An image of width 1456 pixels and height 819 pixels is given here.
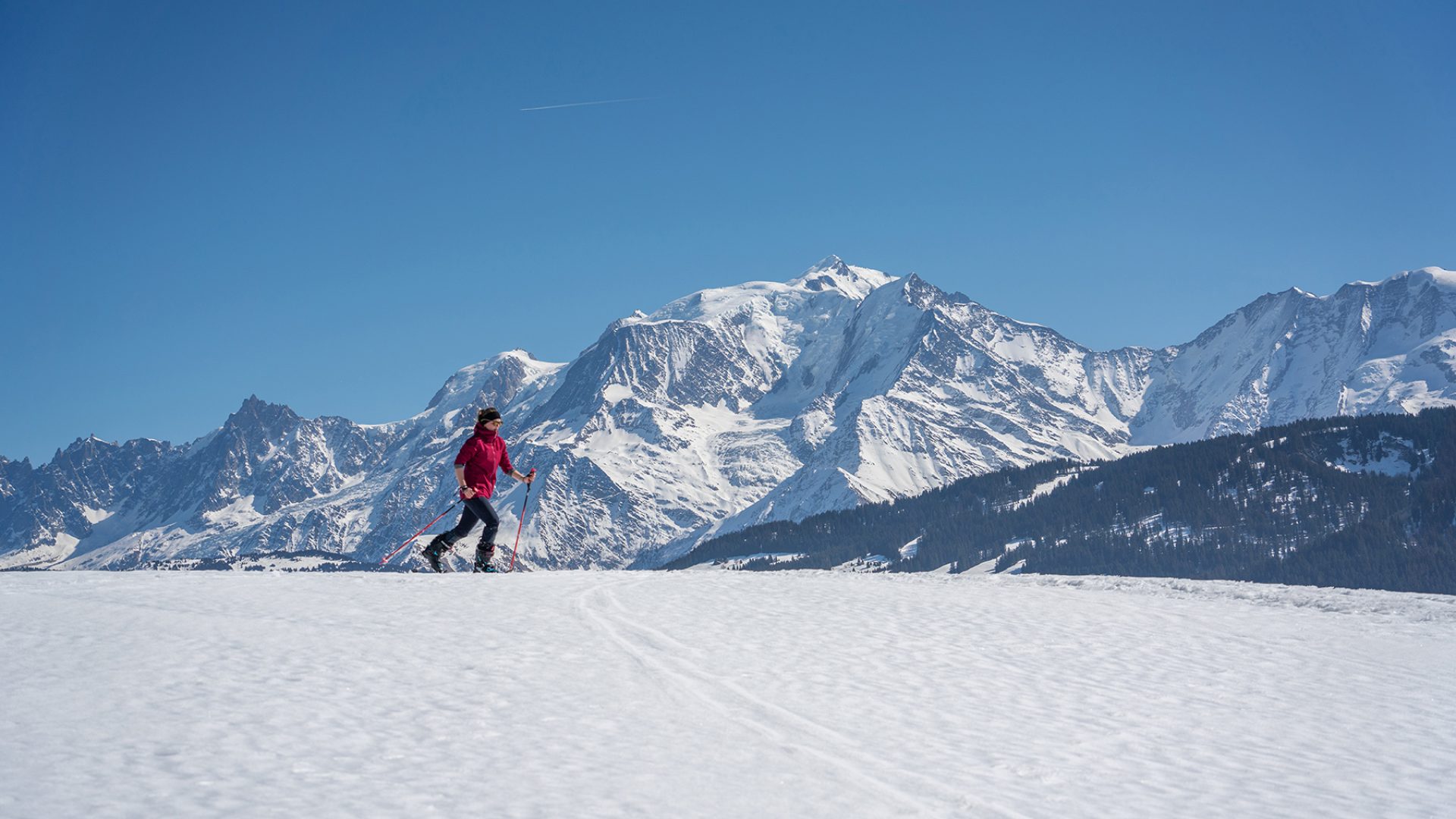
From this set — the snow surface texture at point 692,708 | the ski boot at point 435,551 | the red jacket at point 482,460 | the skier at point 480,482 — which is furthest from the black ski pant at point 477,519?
the snow surface texture at point 692,708

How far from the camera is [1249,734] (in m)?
10.2

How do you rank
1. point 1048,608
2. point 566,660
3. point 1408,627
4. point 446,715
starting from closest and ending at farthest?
point 446,715, point 566,660, point 1408,627, point 1048,608

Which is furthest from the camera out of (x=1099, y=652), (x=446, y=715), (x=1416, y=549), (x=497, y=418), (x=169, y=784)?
(x=1416, y=549)

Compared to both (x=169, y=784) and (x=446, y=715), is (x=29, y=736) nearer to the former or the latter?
(x=169, y=784)

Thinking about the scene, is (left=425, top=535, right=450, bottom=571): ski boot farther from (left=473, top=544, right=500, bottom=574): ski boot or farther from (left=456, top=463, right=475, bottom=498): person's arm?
(left=456, top=463, right=475, bottom=498): person's arm

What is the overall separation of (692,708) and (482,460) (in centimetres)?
1260

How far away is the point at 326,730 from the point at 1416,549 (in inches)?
9010

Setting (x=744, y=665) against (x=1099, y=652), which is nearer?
(x=744, y=665)

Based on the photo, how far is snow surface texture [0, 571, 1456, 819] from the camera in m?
7.82

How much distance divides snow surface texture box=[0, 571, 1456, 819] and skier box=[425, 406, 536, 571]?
141 inches

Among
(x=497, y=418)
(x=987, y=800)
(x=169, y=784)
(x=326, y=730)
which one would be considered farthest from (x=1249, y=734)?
(x=497, y=418)

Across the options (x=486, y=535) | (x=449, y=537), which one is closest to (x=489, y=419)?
(x=486, y=535)

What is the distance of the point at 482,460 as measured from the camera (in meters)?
21.7

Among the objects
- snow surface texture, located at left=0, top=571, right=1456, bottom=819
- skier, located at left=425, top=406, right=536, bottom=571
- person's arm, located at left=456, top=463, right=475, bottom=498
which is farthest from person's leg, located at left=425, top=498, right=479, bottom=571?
snow surface texture, located at left=0, top=571, right=1456, bottom=819
